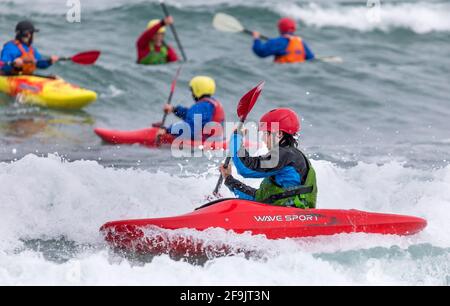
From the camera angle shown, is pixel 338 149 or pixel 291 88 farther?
pixel 291 88

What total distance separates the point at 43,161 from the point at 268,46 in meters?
8.27

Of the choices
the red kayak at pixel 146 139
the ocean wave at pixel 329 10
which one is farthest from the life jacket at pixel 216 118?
the ocean wave at pixel 329 10

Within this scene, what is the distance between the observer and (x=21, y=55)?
45.9 ft

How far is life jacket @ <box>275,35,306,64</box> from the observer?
16797mm

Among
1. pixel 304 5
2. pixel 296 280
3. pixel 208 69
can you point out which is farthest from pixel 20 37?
pixel 304 5

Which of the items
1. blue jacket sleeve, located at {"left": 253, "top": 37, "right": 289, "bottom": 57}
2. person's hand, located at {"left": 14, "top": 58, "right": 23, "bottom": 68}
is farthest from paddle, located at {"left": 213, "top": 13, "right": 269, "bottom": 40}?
person's hand, located at {"left": 14, "top": 58, "right": 23, "bottom": 68}

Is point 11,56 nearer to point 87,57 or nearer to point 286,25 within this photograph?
point 87,57

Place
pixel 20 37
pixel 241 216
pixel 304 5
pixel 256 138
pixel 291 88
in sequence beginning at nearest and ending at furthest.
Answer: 1. pixel 241 216
2. pixel 256 138
3. pixel 20 37
4. pixel 291 88
5. pixel 304 5

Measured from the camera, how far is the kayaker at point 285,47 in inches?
652

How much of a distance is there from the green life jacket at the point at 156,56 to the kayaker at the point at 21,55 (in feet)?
8.65

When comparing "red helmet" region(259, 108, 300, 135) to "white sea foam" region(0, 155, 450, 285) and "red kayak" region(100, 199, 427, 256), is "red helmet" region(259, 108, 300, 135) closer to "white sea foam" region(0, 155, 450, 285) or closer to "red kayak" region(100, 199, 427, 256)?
"red kayak" region(100, 199, 427, 256)

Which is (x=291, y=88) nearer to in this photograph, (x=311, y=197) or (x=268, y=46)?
(x=268, y=46)

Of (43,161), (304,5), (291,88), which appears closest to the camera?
(43,161)

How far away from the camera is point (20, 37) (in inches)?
551
